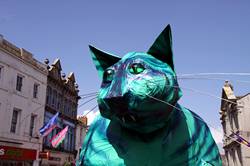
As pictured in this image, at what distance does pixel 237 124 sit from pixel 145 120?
22676 millimetres

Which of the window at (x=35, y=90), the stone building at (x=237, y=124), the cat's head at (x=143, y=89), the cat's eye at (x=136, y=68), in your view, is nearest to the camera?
the cat's head at (x=143, y=89)

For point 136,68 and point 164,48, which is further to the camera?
point 164,48

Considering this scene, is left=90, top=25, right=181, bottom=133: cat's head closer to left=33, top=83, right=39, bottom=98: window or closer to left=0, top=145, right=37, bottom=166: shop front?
left=0, top=145, right=37, bottom=166: shop front

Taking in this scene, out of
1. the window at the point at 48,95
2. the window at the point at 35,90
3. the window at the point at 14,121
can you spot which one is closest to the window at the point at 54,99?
the window at the point at 48,95

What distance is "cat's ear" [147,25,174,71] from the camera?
8.59ft

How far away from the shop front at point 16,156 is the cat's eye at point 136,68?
52.8ft

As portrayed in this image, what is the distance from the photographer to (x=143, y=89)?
2.32m

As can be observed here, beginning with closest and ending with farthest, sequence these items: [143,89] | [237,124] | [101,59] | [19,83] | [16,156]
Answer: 1. [143,89]
2. [101,59]
3. [16,156]
4. [19,83]
5. [237,124]

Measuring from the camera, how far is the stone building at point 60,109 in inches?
862

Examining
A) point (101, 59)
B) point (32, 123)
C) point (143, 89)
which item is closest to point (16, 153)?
point (32, 123)

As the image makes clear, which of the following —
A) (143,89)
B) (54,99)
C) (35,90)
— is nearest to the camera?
(143,89)

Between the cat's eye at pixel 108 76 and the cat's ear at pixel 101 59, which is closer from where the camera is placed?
the cat's eye at pixel 108 76

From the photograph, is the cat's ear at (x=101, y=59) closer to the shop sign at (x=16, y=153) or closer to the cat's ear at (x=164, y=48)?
the cat's ear at (x=164, y=48)

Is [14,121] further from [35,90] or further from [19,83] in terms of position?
[35,90]
